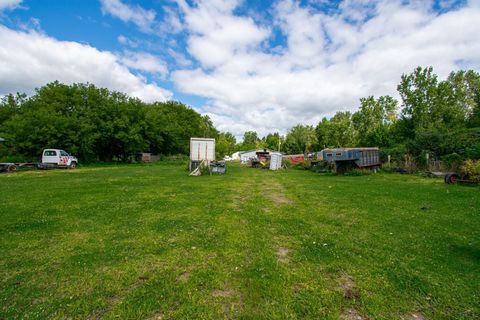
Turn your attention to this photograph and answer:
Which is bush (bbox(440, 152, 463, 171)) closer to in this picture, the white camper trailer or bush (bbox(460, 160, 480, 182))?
bush (bbox(460, 160, 480, 182))

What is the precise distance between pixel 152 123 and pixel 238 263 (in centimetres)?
3757

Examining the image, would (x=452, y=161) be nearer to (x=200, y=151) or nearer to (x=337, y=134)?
(x=200, y=151)

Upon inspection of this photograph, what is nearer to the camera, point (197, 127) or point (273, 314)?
point (273, 314)

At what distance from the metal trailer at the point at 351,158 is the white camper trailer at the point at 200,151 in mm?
11213

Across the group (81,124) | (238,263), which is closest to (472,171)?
(238,263)

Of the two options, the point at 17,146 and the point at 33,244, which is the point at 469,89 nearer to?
the point at 33,244

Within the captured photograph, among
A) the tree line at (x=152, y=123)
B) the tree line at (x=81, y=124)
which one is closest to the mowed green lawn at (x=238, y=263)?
the tree line at (x=152, y=123)

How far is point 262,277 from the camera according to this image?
10.6ft

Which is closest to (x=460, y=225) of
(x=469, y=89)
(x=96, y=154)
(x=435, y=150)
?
(x=435, y=150)

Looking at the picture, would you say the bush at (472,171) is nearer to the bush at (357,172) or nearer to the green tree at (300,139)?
the bush at (357,172)

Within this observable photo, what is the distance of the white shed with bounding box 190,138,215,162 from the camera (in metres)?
19.4

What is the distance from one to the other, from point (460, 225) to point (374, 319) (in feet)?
16.9

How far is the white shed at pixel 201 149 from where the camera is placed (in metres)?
19.4

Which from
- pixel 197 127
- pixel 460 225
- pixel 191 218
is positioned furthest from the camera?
pixel 197 127
